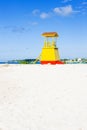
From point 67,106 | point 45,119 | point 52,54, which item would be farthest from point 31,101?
point 52,54

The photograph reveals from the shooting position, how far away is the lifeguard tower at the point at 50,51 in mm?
28672

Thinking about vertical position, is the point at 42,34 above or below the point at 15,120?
above

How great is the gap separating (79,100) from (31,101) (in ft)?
4.99

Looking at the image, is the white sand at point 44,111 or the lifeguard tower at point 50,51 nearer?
the white sand at point 44,111

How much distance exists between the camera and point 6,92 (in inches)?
431

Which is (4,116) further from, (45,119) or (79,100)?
(79,100)

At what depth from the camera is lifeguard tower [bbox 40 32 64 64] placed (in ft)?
94.1

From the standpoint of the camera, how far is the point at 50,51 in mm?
28719

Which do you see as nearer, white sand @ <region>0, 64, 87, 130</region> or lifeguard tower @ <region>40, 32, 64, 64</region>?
white sand @ <region>0, 64, 87, 130</region>

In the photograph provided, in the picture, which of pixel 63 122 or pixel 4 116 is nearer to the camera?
pixel 63 122

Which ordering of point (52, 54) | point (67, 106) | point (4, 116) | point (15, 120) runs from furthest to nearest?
point (52, 54) < point (67, 106) < point (4, 116) < point (15, 120)

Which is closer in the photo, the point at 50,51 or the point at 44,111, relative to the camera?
the point at 44,111

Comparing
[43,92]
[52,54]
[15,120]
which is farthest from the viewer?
[52,54]

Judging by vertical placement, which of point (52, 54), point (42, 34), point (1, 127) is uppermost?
point (42, 34)
